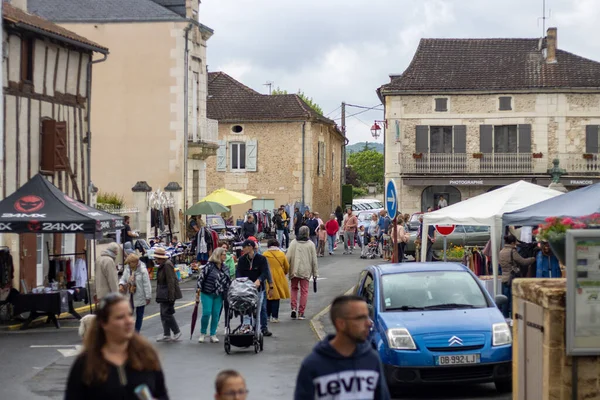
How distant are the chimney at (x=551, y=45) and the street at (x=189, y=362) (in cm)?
Answer: 3648

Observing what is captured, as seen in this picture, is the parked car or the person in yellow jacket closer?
the person in yellow jacket

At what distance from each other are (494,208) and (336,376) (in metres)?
14.6

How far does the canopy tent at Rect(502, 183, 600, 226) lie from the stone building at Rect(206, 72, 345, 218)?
40.5 m

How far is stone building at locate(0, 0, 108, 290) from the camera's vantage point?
23.5 metres

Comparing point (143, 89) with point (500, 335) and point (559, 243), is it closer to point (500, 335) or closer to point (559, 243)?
point (500, 335)

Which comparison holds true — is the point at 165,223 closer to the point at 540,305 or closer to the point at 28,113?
the point at 28,113

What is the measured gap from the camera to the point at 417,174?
175ft

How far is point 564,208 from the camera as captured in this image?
52.5 ft

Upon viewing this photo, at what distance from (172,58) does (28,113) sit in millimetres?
17422

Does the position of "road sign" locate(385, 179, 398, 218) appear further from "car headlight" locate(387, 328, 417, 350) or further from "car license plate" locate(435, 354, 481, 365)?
"car license plate" locate(435, 354, 481, 365)

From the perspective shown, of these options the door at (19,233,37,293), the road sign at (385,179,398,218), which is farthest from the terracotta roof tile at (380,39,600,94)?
the road sign at (385,179,398,218)

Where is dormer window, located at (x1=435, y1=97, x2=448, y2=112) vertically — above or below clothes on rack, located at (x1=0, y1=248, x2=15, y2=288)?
→ above

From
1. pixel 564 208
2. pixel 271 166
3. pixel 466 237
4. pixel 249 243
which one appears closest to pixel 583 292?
pixel 564 208

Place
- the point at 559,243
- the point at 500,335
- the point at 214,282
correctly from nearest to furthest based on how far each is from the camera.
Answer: the point at 559,243, the point at 500,335, the point at 214,282
